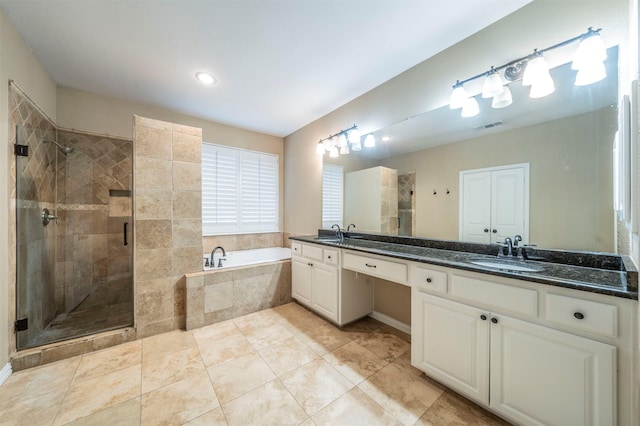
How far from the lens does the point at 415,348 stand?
63.1 inches

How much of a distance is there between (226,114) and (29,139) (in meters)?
1.78

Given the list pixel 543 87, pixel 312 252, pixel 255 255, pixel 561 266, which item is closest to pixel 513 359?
pixel 561 266

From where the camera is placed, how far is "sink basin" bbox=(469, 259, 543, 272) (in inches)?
49.9

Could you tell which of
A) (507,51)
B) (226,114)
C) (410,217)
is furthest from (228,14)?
(410,217)

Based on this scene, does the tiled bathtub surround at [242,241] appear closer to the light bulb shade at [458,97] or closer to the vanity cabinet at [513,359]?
the vanity cabinet at [513,359]

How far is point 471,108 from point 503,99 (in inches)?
7.4

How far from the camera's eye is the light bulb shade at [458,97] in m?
1.71

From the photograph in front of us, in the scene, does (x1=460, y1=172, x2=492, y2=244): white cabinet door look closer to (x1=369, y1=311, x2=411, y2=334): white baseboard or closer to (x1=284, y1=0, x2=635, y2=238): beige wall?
(x1=284, y1=0, x2=635, y2=238): beige wall

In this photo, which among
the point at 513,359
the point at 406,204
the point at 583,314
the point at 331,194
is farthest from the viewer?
the point at 331,194

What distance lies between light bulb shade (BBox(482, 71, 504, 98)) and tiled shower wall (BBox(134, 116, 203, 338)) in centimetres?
260

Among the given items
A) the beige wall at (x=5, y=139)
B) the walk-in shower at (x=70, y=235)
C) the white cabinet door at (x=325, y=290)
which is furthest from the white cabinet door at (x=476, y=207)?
the beige wall at (x=5, y=139)

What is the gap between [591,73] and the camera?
1.25 meters

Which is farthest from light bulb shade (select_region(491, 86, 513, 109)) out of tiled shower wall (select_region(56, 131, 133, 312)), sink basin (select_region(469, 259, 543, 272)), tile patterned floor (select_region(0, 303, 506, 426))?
tiled shower wall (select_region(56, 131, 133, 312))

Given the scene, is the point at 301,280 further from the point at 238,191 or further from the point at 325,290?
the point at 238,191
